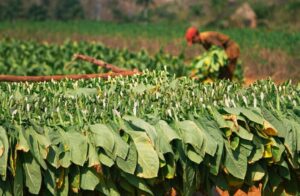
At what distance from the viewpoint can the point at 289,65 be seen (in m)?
17.5

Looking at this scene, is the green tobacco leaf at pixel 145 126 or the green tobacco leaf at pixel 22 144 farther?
the green tobacco leaf at pixel 145 126

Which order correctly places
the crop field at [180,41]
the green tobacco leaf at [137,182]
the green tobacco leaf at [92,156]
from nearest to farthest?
the green tobacco leaf at [92,156] → the green tobacco leaf at [137,182] → the crop field at [180,41]

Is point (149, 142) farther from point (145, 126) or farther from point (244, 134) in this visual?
point (244, 134)

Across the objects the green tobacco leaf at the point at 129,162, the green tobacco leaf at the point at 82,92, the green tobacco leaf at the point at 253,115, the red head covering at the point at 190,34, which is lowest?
the green tobacco leaf at the point at 129,162

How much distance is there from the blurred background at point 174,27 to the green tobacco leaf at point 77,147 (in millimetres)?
8219

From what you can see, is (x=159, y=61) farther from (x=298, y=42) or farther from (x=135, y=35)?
(x=135, y=35)

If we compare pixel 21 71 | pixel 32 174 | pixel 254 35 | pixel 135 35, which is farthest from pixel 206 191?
pixel 135 35

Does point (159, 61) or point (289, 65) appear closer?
point (159, 61)

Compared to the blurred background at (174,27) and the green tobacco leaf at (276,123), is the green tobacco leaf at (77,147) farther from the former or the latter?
the blurred background at (174,27)

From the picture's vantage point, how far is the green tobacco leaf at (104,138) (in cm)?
455

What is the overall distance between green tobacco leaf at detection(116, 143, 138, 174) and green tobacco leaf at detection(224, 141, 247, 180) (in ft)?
2.76

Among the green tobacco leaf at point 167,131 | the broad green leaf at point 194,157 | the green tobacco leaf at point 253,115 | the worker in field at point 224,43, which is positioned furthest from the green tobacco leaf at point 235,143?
the worker in field at point 224,43

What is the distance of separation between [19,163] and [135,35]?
1039 inches

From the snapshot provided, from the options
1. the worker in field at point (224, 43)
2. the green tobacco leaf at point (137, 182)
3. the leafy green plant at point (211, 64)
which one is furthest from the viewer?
the leafy green plant at point (211, 64)
